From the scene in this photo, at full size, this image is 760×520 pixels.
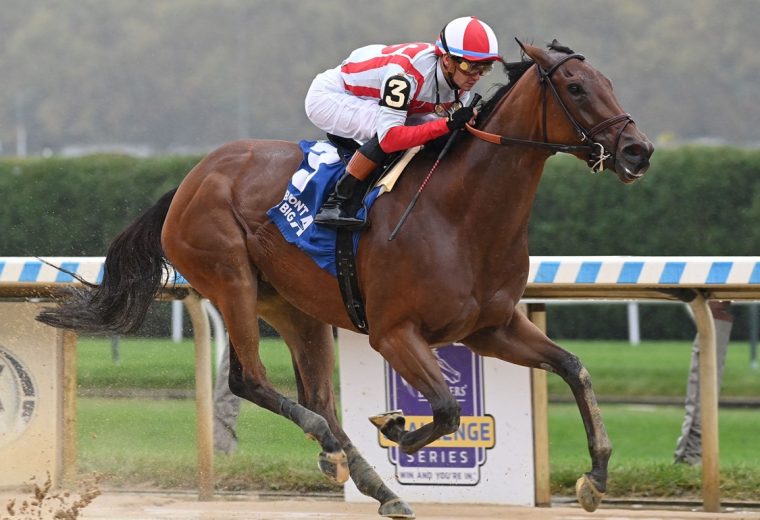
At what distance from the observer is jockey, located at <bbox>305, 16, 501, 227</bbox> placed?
479 cm

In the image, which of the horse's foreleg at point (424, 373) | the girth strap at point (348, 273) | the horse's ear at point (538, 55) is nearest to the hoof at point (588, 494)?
the horse's foreleg at point (424, 373)

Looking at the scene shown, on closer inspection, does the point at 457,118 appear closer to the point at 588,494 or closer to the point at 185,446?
the point at 588,494

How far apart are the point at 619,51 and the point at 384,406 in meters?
21.6

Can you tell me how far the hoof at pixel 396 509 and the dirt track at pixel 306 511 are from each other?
87cm

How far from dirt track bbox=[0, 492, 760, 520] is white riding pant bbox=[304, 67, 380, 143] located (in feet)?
5.69

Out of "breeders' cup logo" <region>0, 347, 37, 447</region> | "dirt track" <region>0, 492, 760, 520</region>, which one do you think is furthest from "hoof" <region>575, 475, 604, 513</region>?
"breeders' cup logo" <region>0, 347, 37, 447</region>

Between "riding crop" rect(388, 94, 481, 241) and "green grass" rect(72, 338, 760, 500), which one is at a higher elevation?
"riding crop" rect(388, 94, 481, 241)

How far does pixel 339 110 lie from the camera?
5.16m

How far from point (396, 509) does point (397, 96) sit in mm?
1524

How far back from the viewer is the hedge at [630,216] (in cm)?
1382

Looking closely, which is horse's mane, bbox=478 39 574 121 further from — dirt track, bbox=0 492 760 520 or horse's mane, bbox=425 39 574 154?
dirt track, bbox=0 492 760 520

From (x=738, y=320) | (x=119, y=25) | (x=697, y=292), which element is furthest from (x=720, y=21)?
(x=697, y=292)

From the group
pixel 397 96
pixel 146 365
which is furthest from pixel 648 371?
pixel 397 96

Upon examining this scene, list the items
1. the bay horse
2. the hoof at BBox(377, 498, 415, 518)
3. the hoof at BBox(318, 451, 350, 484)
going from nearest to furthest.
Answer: the bay horse → the hoof at BBox(377, 498, 415, 518) → the hoof at BBox(318, 451, 350, 484)
